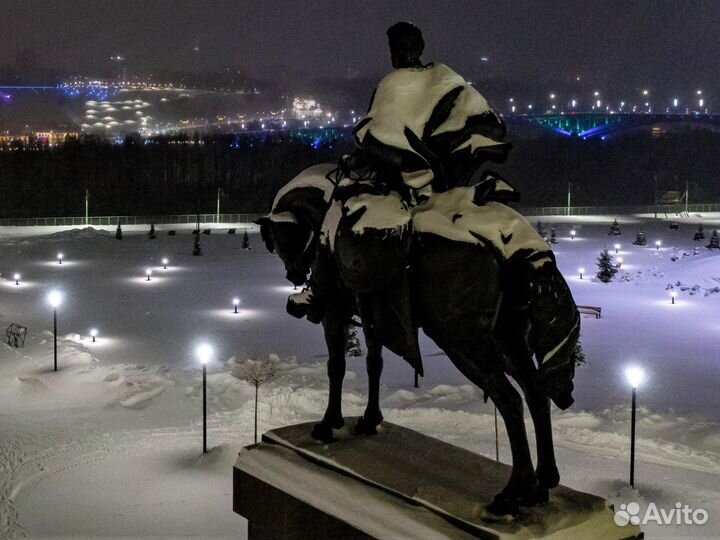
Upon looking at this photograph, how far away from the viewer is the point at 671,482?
35.9 feet

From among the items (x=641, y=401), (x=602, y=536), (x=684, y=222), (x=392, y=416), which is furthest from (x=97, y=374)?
(x=684, y=222)

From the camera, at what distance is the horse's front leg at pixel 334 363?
618 centimetres

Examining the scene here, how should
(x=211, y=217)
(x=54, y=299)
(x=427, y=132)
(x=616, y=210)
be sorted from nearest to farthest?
1. (x=427, y=132)
2. (x=54, y=299)
3. (x=211, y=217)
4. (x=616, y=210)

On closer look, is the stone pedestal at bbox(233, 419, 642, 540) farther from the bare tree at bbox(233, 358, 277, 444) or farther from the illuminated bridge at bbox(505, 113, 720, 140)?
the illuminated bridge at bbox(505, 113, 720, 140)

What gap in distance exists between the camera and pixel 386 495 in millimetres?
5195

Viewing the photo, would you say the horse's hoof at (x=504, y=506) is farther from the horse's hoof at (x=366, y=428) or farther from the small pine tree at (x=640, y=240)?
the small pine tree at (x=640, y=240)

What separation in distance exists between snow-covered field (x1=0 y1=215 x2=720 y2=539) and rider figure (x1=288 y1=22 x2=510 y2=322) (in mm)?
5563

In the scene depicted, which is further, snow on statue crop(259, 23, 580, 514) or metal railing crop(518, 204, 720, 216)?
metal railing crop(518, 204, 720, 216)

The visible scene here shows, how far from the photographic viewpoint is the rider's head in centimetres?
577

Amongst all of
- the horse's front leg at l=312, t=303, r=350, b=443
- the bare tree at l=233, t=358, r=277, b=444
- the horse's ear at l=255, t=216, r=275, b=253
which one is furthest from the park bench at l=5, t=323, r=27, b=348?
the horse's front leg at l=312, t=303, r=350, b=443

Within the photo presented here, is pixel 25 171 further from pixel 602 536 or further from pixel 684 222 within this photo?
pixel 602 536

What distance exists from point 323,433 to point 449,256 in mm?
1816

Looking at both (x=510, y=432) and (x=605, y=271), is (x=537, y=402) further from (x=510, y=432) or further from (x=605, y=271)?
(x=605, y=271)

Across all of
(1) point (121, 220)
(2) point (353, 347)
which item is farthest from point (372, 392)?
(1) point (121, 220)
